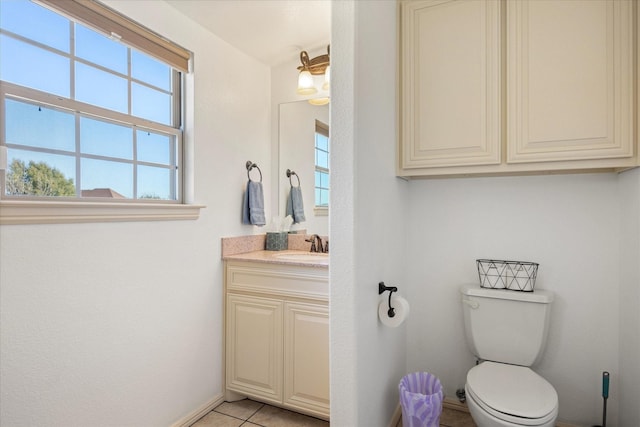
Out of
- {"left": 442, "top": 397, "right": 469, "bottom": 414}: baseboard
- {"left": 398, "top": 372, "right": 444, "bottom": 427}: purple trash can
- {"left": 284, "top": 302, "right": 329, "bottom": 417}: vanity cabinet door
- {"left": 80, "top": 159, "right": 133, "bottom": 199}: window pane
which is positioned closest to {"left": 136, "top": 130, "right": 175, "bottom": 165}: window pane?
{"left": 80, "top": 159, "right": 133, "bottom": 199}: window pane

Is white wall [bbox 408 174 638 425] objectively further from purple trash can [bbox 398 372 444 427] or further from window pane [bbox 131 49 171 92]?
window pane [bbox 131 49 171 92]

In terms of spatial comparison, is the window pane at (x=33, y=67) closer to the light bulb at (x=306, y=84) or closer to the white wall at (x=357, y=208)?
Answer: the white wall at (x=357, y=208)

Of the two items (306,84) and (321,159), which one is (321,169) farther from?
Answer: (306,84)

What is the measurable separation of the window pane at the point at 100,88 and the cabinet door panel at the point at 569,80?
191cm

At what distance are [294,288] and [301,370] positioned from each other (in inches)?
18.1

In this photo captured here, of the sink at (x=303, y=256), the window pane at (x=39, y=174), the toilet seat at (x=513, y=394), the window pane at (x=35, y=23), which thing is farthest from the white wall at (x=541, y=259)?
the window pane at (x=35, y=23)

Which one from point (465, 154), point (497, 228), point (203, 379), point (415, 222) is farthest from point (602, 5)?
point (203, 379)

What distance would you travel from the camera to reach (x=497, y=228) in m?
2.00

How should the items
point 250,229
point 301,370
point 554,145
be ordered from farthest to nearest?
point 250,229 < point 301,370 < point 554,145

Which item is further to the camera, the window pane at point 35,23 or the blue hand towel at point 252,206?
the blue hand towel at point 252,206

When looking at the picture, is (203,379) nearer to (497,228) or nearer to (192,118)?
(192,118)

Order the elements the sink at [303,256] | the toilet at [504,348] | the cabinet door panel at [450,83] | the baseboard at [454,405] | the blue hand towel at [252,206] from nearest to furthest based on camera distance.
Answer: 1. the toilet at [504,348]
2. the cabinet door panel at [450,83]
3. the baseboard at [454,405]
4. the sink at [303,256]
5. the blue hand towel at [252,206]

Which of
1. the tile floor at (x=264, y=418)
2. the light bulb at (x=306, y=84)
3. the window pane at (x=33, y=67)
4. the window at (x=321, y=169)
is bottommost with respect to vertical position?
the tile floor at (x=264, y=418)

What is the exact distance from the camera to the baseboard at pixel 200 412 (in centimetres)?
192
